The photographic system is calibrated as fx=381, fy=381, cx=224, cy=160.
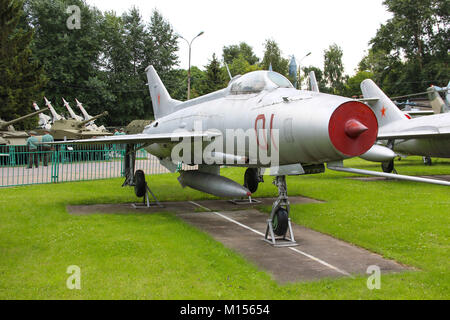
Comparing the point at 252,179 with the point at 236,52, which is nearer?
the point at 252,179

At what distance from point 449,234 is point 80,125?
24940mm

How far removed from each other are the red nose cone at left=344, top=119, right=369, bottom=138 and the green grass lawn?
1856 mm

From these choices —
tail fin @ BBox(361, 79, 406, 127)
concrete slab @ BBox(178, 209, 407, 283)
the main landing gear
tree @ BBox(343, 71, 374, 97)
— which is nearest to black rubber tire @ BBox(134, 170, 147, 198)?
the main landing gear

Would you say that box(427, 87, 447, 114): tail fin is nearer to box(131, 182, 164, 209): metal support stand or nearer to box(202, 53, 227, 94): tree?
box(131, 182, 164, 209): metal support stand

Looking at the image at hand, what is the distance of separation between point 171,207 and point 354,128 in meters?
6.25

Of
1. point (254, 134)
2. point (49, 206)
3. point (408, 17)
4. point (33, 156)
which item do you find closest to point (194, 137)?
point (254, 134)

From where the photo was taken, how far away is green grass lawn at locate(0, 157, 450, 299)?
4391mm

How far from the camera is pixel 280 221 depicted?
254 inches

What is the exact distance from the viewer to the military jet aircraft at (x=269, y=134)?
17.0ft

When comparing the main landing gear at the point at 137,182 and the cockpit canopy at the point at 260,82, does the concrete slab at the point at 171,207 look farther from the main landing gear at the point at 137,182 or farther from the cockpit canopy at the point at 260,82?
the cockpit canopy at the point at 260,82

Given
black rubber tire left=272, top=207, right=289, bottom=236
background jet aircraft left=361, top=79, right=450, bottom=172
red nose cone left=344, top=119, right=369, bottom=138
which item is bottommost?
black rubber tire left=272, top=207, right=289, bottom=236

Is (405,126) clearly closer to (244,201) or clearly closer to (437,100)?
(437,100)

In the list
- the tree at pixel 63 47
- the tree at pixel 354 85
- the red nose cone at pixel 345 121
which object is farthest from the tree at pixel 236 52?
the red nose cone at pixel 345 121

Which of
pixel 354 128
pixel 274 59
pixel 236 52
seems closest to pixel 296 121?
pixel 354 128
